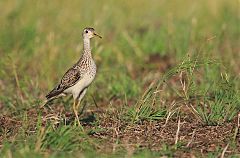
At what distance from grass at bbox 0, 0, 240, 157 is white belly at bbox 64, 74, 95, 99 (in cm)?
32

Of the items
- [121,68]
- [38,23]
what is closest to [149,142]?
[121,68]

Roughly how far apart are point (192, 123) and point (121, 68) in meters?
3.02

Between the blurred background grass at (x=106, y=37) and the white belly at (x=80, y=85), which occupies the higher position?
the blurred background grass at (x=106, y=37)

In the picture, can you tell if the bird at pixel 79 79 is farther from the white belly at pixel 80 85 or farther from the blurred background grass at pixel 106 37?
the blurred background grass at pixel 106 37

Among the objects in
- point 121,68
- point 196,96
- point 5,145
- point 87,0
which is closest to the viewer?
point 5,145

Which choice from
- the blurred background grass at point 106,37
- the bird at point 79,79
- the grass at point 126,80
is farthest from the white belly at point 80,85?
the blurred background grass at point 106,37

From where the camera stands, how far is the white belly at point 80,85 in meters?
7.15

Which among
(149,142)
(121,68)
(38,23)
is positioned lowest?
(149,142)

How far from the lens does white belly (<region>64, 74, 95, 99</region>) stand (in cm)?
715

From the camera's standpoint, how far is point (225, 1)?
45.6 feet

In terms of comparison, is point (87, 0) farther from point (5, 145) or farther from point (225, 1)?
point (5, 145)

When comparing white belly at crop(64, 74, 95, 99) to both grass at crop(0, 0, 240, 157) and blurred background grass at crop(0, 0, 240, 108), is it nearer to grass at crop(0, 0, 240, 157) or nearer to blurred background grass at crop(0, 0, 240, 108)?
grass at crop(0, 0, 240, 157)

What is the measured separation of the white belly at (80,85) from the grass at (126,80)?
0.32 m

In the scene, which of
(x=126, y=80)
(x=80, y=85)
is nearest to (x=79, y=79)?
(x=80, y=85)
